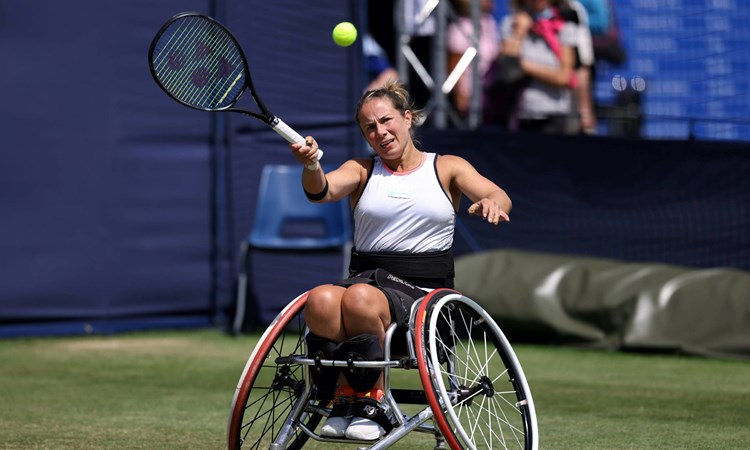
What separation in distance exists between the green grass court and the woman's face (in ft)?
4.40

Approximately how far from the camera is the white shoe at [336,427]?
420cm

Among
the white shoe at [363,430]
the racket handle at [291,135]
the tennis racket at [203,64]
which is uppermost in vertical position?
the tennis racket at [203,64]

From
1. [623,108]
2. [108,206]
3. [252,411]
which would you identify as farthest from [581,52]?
[252,411]

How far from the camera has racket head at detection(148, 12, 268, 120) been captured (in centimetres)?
484

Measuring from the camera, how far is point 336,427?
4.21 meters

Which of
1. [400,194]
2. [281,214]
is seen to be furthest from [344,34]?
[281,214]

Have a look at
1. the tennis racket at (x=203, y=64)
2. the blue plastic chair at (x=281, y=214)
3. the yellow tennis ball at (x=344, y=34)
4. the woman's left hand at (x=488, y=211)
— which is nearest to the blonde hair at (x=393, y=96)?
the tennis racket at (x=203, y=64)

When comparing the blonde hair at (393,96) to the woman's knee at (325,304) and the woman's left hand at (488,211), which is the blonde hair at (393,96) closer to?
the woman's left hand at (488,211)

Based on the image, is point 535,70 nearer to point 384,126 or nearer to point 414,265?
point 384,126

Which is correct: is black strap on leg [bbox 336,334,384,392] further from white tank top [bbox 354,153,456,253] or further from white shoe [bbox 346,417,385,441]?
white tank top [bbox 354,153,456,253]

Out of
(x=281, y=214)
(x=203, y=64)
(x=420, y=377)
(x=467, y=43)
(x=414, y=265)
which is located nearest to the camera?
(x=420, y=377)

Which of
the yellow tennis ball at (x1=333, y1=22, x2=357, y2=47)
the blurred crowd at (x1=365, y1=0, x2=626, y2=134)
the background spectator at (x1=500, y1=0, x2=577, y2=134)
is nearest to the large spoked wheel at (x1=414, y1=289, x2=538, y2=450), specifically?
the yellow tennis ball at (x1=333, y1=22, x2=357, y2=47)

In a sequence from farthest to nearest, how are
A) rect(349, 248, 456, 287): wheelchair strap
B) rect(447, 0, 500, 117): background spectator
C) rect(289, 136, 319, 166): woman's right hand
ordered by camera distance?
rect(447, 0, 500, 117): background spectator, rect(349, 248, 456, 287): wheelchair strap, rect(289, 136, 319, 166): woman's right hand

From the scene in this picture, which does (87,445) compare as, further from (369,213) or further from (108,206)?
(108,206)
